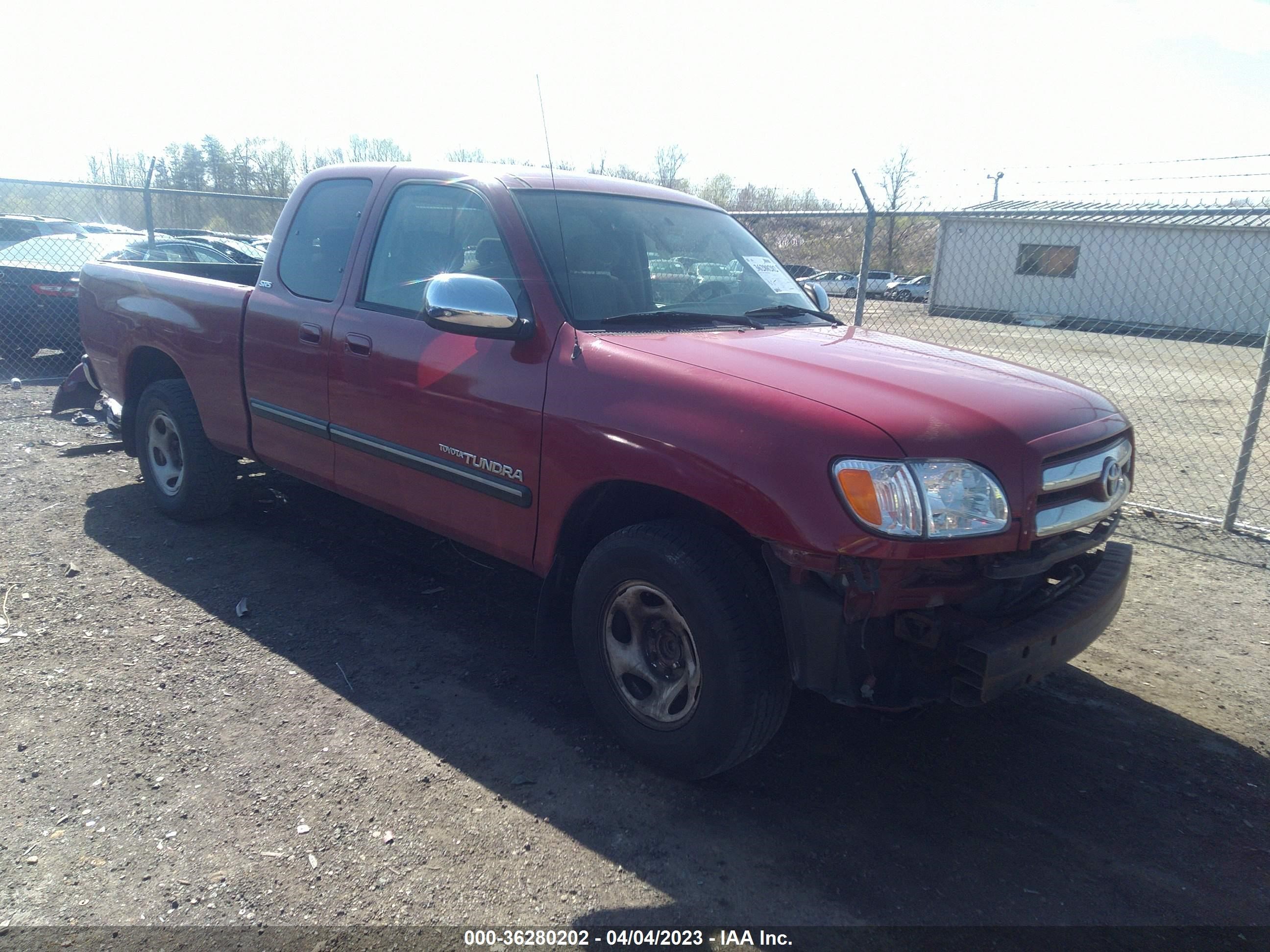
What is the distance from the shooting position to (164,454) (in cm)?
558

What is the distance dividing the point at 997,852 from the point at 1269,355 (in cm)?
444

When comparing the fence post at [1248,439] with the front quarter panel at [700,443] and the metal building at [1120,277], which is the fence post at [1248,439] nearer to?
the front quarter panel at [700,443]

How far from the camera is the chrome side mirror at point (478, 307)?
3.26 meters

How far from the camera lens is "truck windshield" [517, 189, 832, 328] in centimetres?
351

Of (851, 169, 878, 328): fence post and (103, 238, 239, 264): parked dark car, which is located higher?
(851, 169, 878, 328): fence post

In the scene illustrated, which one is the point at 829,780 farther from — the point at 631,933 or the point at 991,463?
the point at 991,463

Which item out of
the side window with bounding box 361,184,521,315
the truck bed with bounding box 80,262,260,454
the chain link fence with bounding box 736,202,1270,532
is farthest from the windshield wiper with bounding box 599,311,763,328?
the chain link fence with bounding box 736,202,1270,532

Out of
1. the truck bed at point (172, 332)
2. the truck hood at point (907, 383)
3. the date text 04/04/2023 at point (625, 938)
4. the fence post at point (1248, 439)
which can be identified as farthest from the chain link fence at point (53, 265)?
the fence post at point (1248, 439)

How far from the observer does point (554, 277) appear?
→ 344 cm

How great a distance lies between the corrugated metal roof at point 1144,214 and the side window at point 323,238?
422 centimetres

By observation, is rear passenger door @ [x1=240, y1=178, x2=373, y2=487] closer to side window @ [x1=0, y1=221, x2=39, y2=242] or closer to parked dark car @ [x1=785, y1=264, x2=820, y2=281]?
parked dark car @ [x1=785, y1=264, x2=820, y2=281]

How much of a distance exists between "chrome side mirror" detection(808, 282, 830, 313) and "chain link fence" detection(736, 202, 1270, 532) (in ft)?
5.89

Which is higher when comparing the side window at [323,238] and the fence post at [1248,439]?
the side window at [323,238]

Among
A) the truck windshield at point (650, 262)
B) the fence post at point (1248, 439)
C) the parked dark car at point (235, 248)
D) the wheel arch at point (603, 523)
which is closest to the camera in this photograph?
the wheel arch at point (603, 523)
